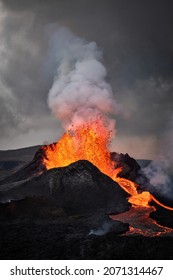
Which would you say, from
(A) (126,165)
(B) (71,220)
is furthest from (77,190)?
(A) (126,165)

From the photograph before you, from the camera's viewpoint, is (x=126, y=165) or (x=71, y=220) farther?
(x=126, y=165)

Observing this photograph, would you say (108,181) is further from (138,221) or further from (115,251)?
(115,251)

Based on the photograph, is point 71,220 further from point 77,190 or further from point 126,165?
point 126,165

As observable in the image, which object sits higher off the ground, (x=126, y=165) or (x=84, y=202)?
(x=126, y=165)

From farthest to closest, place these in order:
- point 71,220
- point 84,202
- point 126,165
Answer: point 126,165
point 84,202
point 71,220

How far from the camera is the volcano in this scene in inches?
1254

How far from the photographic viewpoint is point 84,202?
1706 inches

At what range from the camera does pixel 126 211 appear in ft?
132

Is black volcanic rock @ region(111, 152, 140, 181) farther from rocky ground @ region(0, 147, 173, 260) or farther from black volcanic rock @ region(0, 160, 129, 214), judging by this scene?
black volcanic rock @ region(0, 160, 129, 214)

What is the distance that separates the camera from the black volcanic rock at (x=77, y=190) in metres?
42.5

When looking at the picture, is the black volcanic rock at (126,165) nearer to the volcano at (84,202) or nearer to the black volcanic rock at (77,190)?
A: the volcano at (84,202)

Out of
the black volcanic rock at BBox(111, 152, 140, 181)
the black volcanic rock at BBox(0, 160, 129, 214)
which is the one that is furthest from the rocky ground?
the black volcanic rock at BBox(111, 152, 140, 181)

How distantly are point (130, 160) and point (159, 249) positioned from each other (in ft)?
162

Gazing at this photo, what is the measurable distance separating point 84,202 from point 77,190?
3196 millimetres
